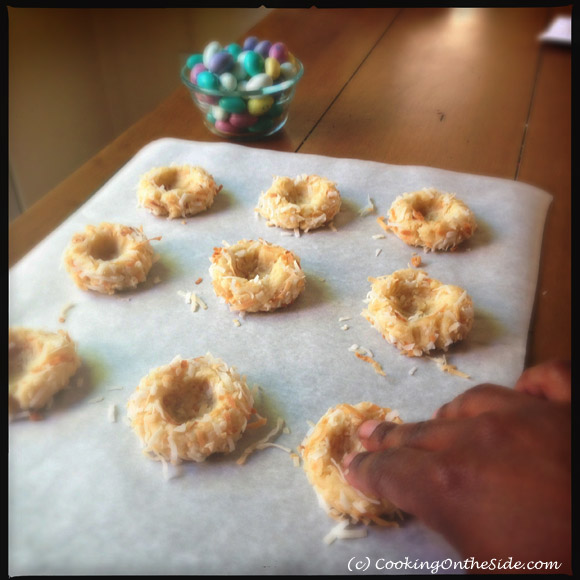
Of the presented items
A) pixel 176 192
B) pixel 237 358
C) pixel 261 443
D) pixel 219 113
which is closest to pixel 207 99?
pixel 219 113

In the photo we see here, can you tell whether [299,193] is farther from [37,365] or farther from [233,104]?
[37,365]

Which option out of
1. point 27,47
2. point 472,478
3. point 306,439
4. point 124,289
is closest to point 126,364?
point 124,289

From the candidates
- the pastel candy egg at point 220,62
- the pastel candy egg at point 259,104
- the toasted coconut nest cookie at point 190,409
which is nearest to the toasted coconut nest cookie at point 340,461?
the toasted coconut nest cookie at point 190,409

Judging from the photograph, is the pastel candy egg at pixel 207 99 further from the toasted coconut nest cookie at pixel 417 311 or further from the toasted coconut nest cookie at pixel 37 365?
the toasted coconut nest cookie at pixel 37 365

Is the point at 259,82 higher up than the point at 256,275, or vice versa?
the point at 259,82

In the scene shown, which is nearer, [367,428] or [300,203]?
[367,428]

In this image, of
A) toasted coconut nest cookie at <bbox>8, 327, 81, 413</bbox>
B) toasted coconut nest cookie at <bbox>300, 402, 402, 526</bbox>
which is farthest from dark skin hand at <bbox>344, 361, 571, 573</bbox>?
toasted coconut nest cookie at <bbox>8, 327, 81, 413</bbox>
